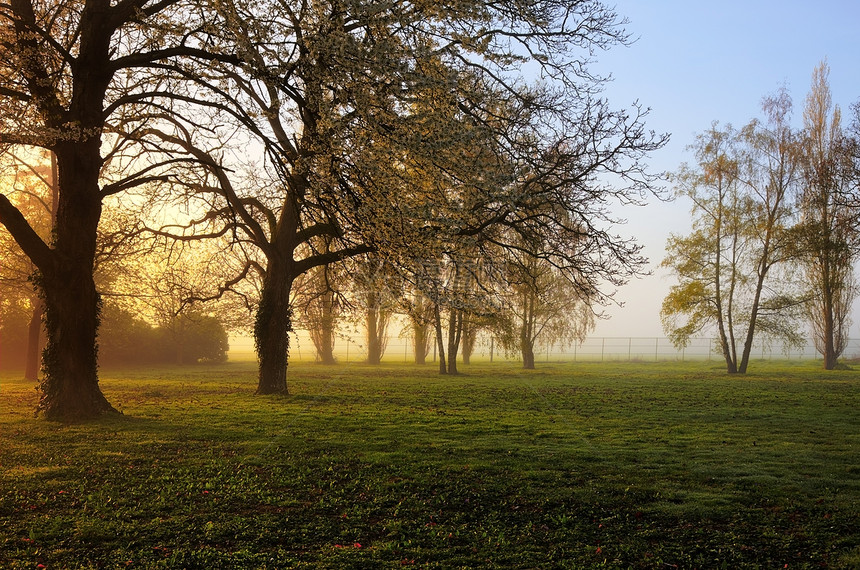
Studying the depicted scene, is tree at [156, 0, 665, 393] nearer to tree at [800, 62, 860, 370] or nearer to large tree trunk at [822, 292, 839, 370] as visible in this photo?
tree at [800, 62, 860, 370]

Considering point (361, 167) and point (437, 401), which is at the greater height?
point (361, 167)

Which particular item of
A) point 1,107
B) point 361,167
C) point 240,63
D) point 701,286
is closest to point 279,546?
point 361,167

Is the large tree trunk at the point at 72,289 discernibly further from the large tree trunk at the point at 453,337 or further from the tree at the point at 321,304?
the large tree trunk at the point at 453,337

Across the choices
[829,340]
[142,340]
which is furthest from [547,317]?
[142,340]

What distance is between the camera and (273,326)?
21.2 meters

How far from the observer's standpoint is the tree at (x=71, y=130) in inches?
521

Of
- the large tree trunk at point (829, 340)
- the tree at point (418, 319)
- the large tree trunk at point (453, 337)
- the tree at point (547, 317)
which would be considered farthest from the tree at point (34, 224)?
the large tree trunk at point (829, 340)

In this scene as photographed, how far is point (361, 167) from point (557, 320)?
1457 inches

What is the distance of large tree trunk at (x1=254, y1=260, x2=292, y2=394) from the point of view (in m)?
21.1

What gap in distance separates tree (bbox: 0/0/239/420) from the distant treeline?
73.6ft

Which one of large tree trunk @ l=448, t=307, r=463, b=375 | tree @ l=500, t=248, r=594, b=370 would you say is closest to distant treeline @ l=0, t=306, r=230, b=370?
large tree trunk @ l=448, t=307, r=463, b=375

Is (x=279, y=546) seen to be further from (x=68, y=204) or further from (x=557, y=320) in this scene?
(x=557, y=320)

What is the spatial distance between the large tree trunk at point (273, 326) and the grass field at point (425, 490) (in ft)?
13.4

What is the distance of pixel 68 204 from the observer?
1410 cm
